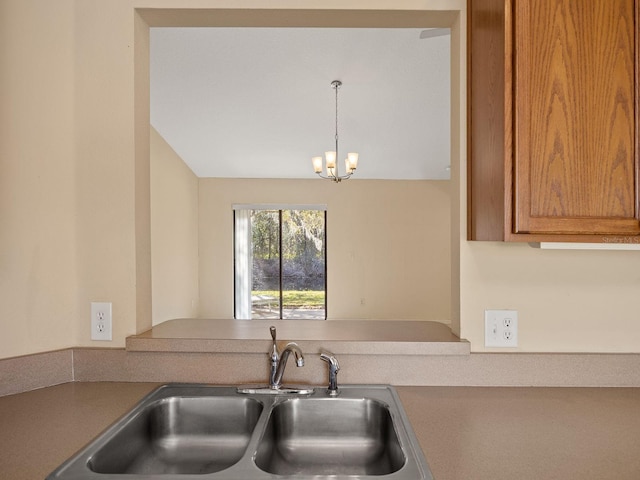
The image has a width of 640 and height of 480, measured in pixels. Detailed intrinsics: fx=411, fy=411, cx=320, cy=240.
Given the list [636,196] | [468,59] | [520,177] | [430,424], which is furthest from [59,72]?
[636,196]

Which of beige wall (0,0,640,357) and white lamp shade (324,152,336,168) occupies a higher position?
white lamp shade (324,152,336,168)

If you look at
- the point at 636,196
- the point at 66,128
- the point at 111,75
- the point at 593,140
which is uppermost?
the point at 111,75

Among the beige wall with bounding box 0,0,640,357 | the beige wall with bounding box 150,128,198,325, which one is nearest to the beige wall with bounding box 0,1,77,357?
the beige wall with bounding box 0,0,640,357

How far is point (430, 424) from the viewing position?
1021 millimetres

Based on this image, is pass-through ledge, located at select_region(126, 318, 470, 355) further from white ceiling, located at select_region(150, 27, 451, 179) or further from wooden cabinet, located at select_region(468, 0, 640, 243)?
white ceiling, located at select_region(150, 27, 451, 179)

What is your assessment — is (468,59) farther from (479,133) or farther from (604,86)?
(604,86)

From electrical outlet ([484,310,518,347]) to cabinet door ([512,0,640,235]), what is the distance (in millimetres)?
398

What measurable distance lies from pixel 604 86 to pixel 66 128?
5.04 ft

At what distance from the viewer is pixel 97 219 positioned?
52.2 inches

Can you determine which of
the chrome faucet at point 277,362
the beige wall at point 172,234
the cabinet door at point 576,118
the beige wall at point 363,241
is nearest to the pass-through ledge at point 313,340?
the chrome faucet at point 277,362

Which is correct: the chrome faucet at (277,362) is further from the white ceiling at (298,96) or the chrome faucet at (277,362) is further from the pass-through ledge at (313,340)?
the white ceiling at (298,96)

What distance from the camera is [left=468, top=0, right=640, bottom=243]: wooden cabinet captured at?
100 cm

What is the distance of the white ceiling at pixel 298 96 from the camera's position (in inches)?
134

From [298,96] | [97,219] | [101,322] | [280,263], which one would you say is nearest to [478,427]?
[101,322]
